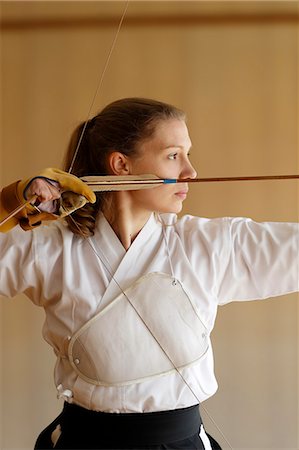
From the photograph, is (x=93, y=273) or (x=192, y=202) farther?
(x=192, y=202)

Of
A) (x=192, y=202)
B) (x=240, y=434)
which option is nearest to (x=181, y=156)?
(x=192, y=202)

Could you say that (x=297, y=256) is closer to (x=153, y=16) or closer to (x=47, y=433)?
(x=47, y=433)

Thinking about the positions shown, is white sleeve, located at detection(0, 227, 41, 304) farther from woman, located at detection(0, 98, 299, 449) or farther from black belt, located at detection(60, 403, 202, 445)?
black belt, located at detection(60, 403, 202, 445)

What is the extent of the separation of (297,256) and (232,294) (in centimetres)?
15

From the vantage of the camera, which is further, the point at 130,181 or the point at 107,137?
the point at 107,137

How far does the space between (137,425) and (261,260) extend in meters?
0.39

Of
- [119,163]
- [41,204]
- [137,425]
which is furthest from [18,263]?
[137,425]

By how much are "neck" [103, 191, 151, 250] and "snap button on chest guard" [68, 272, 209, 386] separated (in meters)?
0.11

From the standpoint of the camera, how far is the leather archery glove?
103 centimetres

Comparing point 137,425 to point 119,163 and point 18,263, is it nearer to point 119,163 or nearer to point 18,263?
point 18,263

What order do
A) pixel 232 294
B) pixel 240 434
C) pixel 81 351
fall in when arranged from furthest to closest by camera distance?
1. pixel 240 434
2. pixel 232 294
3. pixel 81 351

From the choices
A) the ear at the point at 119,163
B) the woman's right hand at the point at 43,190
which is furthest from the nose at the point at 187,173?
the woman's right hand at the point at 43,190

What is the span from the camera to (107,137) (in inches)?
47.8

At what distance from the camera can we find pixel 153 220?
4.09ft
